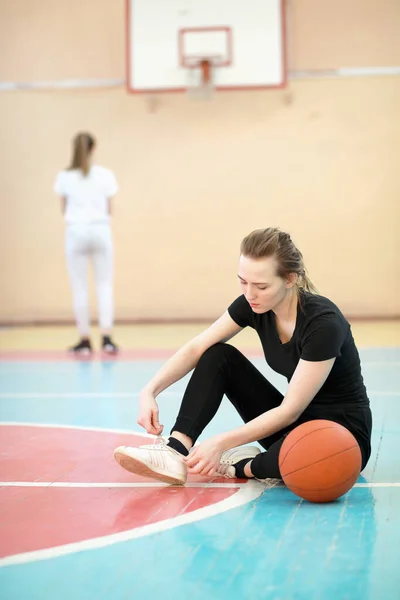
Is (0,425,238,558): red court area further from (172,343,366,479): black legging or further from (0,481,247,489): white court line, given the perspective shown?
(172,343,366,479): black legging

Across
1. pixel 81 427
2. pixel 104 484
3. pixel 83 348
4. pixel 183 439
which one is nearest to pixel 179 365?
pixel 183 439

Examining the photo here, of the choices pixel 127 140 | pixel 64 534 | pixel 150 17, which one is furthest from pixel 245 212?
pixel 64 534

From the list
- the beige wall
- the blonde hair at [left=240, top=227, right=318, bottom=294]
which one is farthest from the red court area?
the beige wall

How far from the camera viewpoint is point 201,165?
37.0ft

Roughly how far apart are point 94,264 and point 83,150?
110 cm

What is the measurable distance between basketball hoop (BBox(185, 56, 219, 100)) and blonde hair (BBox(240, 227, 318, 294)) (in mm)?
7684

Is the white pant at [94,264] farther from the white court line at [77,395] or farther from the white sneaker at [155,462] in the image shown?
the white sneaker at [155,462]

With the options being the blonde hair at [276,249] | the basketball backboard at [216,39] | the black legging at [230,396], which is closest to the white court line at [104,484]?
the black legging at [230,396]

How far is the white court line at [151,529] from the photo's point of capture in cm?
235

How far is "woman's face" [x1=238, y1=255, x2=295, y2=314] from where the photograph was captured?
9.43ft

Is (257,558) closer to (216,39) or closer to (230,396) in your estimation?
(230,396)

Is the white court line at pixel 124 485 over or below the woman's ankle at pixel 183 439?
below

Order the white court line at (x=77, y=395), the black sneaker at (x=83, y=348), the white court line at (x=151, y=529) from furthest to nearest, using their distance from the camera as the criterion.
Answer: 1. the black sneaker at (x=83, y=348)
2. the white court line at (x=77, y=395)
3. the white court line at (x=151, y=529)

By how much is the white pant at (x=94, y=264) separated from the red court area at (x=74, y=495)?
4023 millimetres
